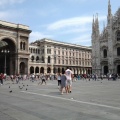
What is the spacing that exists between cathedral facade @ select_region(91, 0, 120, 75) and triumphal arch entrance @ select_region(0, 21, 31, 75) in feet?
63.3

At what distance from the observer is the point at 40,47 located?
83375mm

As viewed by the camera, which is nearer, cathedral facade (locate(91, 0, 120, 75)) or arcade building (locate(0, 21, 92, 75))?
arcade building (locate(0, 21, 92, 75))

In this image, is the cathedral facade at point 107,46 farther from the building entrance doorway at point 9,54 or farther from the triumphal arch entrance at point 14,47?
the building entrance doorway at point 9,54

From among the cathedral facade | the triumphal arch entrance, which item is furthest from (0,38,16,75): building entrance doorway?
the cathedral facade

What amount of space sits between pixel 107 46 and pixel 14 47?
24999 mm

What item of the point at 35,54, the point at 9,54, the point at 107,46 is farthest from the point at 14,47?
the point at 107,46

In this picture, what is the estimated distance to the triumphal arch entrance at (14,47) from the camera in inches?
2218

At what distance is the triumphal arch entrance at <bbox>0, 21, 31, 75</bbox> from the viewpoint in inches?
2218

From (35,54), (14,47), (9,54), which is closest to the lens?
(14,47)

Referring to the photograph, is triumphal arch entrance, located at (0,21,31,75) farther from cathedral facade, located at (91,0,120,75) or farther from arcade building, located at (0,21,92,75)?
cathedral facade, located at (91,0,120,75)

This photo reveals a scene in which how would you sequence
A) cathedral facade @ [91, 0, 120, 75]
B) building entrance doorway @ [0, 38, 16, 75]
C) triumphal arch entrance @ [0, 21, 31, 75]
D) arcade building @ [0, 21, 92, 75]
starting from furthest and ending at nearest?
cathedral facade @ [91, 0, 120, 75], building entrance doorway @ [0, 38, 16, 75], arcade building @ [0, 21, 92, 75], triumphal arch entrance @ [0, 21, 31, 75]

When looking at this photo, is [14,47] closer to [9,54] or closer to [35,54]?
[9,54]

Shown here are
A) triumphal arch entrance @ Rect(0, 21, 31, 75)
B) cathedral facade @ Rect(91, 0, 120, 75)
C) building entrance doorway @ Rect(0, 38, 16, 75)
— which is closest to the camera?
triumphal arch entrance @ Rect(0, 21, 31, 75)

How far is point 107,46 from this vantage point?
208ft
